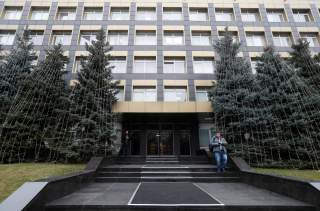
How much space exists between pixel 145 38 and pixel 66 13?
8476 mm

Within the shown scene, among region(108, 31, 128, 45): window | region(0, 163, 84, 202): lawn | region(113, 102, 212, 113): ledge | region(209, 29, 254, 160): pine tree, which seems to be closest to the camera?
region(0, 163, 84, 202): lawn

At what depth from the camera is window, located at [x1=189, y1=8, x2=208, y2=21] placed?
19.4 metres

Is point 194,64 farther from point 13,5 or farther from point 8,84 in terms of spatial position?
point 13,5

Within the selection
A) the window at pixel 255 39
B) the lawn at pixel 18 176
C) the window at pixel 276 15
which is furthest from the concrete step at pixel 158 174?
the window at pixel 276 15

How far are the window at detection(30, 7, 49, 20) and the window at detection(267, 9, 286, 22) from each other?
2209cm

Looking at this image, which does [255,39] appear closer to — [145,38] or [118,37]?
[145,38]

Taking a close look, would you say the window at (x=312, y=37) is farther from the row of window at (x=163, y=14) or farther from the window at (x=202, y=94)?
the window at (x=202, y=94)

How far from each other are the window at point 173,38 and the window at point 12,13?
14.4m

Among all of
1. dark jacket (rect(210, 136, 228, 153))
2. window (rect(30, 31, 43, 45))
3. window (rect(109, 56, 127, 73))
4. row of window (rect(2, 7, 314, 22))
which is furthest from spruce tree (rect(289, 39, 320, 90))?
window (rect(30, 31, 43, 45))

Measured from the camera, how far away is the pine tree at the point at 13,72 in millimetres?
12078

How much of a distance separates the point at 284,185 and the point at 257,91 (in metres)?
7.81

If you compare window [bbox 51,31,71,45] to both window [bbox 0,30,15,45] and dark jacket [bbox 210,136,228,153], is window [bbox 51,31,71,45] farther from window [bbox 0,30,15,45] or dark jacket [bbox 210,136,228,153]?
dark jacket [bbox 210,136,228,153]

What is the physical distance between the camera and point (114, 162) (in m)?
11.1

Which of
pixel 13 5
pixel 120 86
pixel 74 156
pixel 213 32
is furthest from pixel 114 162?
pixel 13 5
